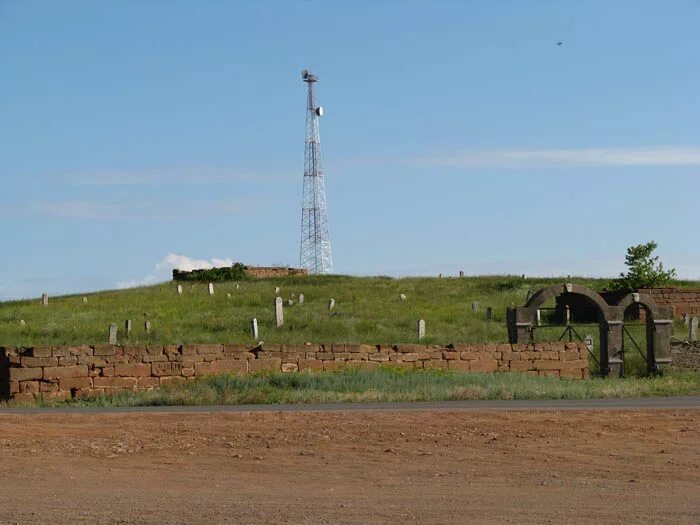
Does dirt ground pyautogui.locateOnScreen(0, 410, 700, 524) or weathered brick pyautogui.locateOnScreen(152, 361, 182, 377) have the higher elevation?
weathered brick pyautogui.locateOnScreen(152, 361, 182, 377)

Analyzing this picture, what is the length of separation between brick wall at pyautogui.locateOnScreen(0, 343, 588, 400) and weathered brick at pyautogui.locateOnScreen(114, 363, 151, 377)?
23 millimetres

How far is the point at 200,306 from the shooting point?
5303 cm

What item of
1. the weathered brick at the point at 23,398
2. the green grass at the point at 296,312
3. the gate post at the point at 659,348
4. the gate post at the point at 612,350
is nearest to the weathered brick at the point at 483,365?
the gate post at the point at 612,350

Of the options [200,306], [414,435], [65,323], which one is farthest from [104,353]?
[200,306]

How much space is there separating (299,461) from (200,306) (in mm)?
38333

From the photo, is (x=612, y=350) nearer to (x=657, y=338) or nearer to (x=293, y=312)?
(x=657, y=338)

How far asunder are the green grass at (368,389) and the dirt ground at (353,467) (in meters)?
2.88

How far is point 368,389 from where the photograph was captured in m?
24.3

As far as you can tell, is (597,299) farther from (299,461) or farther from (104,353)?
(299,461)

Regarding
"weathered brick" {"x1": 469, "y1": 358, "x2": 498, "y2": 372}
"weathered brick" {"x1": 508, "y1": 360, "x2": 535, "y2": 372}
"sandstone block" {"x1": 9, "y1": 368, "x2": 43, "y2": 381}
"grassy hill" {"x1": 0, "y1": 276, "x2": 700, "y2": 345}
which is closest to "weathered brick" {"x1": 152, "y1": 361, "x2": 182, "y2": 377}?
"sandstone block" {"x1": 9, "y1": 368, "x2": 43, "y2": 381}

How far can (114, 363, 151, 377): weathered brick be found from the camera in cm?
2556

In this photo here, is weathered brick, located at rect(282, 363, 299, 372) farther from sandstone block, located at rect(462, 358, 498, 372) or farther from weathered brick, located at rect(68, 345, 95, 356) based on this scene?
sandstone block, located at rect(462, 358, 498, 372)

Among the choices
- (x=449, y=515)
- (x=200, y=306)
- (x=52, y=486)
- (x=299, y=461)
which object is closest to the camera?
(x=449, y=515)

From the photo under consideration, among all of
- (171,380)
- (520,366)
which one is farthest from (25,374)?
(520,366)
